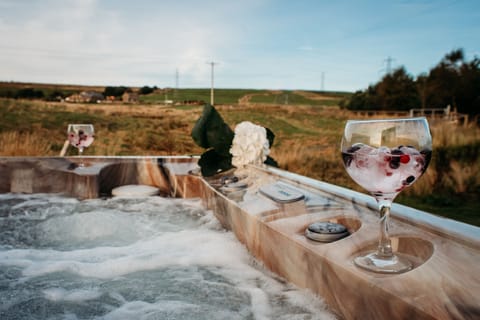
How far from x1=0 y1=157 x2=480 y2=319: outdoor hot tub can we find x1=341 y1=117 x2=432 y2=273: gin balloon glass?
0.07 meters

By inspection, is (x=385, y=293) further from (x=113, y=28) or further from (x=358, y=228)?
(x=113, y=28)

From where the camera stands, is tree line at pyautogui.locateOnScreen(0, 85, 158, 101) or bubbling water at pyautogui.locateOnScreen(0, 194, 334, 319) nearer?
bubbling water at pyautogui.locateOnScreen(0, 194, 334, 319)

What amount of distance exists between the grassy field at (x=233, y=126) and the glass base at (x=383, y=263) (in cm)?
282

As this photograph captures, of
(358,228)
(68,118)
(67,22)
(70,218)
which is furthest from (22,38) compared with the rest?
(68,118)

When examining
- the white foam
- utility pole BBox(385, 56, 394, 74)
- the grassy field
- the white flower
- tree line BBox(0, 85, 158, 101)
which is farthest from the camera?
utility pole BBox(385, 56, 394, 74)

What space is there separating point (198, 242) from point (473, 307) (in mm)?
1162

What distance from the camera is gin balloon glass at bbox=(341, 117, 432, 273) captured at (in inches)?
31.8

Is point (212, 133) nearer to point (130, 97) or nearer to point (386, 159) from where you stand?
point (386, 159)

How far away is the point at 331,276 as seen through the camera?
0.93m

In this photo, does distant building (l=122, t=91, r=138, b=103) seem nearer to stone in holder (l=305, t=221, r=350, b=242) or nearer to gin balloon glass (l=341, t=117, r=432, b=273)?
stone in holder (l=305, t=221, r=350, b=242)

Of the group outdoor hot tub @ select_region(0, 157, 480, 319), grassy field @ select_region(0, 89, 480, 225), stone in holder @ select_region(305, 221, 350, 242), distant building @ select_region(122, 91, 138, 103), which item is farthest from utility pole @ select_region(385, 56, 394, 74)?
stone in holder @ select_region(305, 221, 350, 242)

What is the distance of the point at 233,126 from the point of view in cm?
1245

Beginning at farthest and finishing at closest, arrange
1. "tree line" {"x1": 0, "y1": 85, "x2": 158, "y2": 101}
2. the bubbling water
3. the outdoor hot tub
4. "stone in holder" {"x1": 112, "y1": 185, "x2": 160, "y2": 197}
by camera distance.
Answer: "tree line" {"x1": 0, "y1": 85, "x2": 158, "y2": 101} → "stone in holder" {"x1": 112, "y1": 185, "x2": 160, "y2": 197} → the bubbling water → the outdoor hot tub

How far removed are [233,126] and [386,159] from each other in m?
11.7
